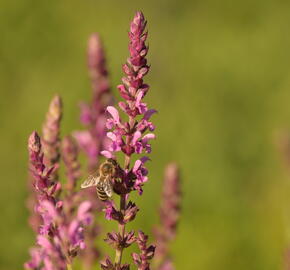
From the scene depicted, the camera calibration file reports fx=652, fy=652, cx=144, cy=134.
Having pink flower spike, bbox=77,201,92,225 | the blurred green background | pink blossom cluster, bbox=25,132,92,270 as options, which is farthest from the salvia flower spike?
the blurred green background

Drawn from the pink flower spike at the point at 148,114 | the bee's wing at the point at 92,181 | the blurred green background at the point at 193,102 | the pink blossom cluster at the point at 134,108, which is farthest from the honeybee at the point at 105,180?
the blurred green background at the point at 193,102

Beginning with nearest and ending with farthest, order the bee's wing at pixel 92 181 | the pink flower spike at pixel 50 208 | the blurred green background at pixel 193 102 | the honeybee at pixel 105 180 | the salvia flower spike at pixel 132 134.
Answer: the pink flower spike at pixel 50 208 < the salvia flower spike at pixel 132 134 < the honeybee at pixel 105 180 < the bee's wing at pixel 92 181 < the blurred green background at pixel 193 102

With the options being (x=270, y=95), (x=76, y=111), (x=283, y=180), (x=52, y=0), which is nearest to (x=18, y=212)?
(x=76, y=111)

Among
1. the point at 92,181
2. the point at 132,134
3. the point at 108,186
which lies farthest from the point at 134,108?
the point at 92,181

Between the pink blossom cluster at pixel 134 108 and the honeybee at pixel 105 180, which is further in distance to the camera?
the honeybee at pixel 105 180

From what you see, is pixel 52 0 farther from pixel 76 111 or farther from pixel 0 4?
pixel 76 111

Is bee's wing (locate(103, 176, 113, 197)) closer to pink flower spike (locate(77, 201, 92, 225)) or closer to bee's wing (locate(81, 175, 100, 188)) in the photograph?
bee's wing (locate(81, 175, 100, 188))

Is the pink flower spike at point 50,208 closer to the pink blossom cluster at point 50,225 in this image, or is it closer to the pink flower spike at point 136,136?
the pink blossom cluster at point 50,225
